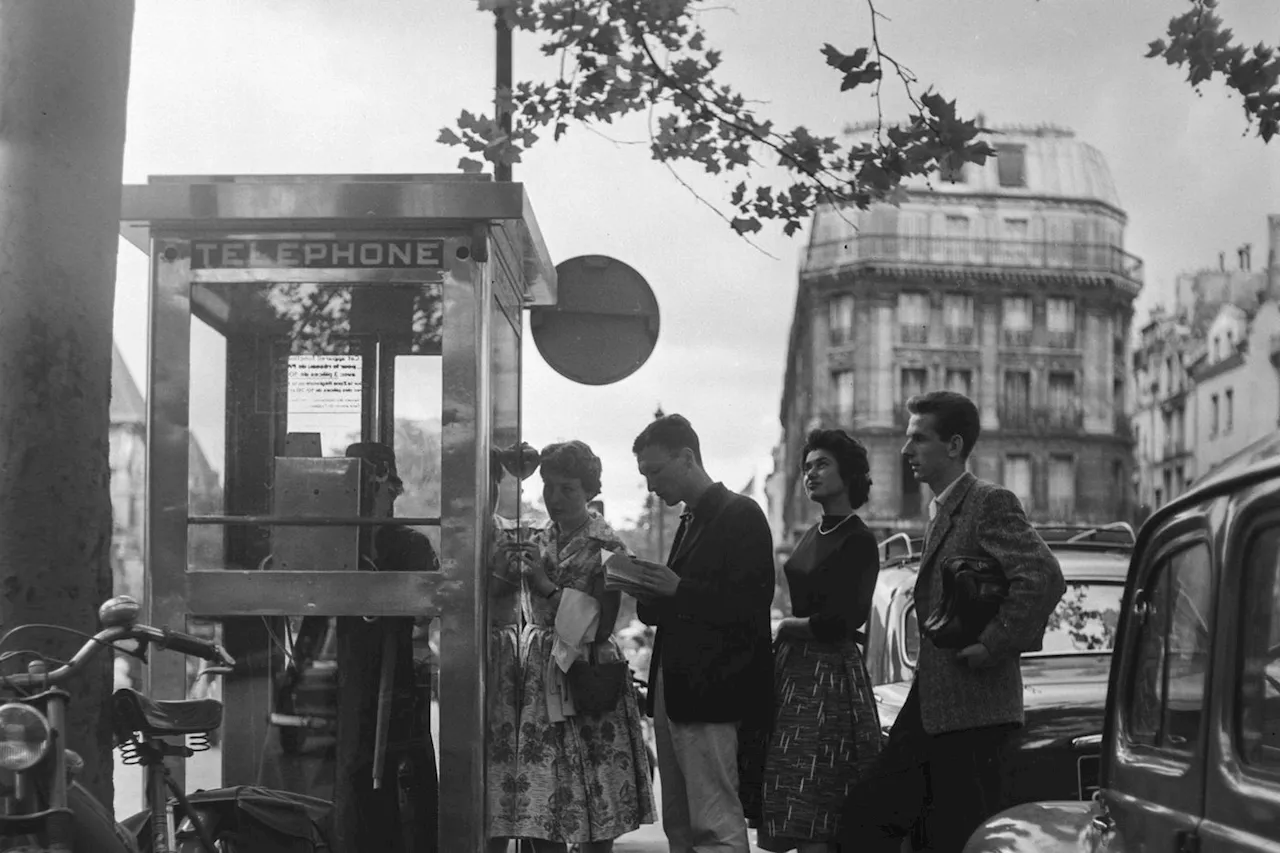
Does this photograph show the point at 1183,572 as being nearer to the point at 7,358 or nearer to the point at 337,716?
the point at 7,358

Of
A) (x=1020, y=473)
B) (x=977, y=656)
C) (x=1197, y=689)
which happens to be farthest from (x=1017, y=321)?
(x=1197, y=689)

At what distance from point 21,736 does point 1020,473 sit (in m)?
80.3

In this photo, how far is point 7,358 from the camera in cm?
507

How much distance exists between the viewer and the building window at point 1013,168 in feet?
295

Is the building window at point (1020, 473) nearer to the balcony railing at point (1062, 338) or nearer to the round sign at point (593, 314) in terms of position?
the balcony railing at point (1062, 338)

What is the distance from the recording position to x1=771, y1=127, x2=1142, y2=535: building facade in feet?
264

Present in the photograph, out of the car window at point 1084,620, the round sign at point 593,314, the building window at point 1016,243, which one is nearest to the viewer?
the car window at point 1084,620

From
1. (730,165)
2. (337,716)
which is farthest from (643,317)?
(337,716)

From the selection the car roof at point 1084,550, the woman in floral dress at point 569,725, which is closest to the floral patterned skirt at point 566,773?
the woman in floral dress at point 569,725

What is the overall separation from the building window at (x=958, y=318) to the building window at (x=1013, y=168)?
385 inches

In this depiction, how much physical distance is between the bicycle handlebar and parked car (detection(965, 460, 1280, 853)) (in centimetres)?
203

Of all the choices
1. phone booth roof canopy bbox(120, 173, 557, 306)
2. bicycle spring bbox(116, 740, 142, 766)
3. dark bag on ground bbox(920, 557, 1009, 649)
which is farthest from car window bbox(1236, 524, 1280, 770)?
phone booth roof canopy bbox(120, 173, 557, 306)

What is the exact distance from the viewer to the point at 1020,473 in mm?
81812

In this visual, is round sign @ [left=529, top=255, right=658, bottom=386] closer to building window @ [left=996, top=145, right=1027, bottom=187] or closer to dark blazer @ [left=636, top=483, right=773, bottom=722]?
dark blazer @ [left=636, top=483, right=773, bottom=722]
